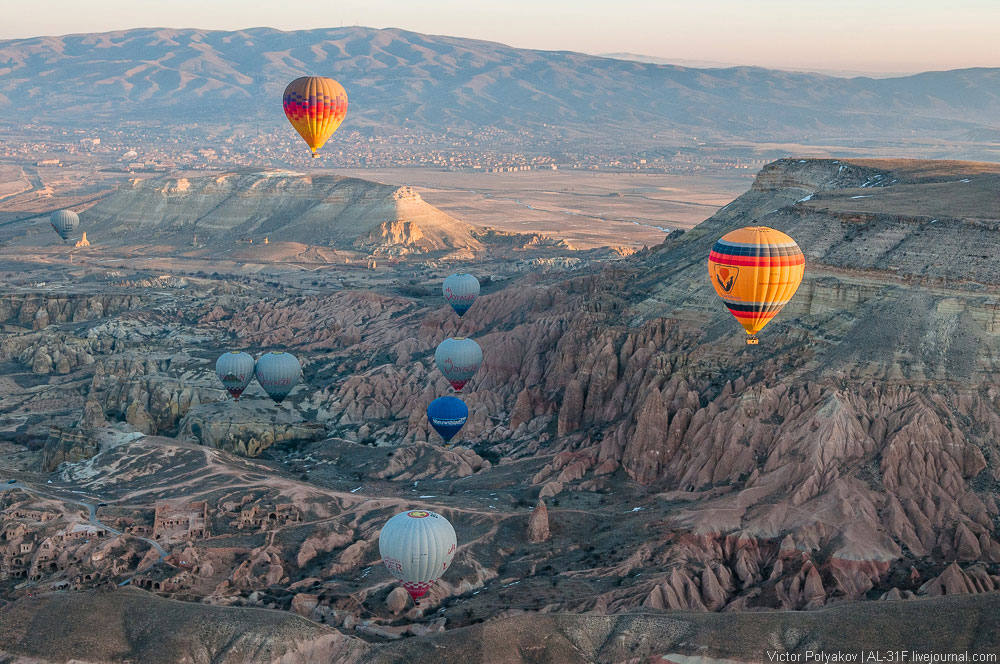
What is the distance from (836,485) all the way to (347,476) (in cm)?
3315

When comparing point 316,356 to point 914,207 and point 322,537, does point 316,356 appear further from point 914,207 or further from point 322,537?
point 914,207

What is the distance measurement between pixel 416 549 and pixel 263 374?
136ft

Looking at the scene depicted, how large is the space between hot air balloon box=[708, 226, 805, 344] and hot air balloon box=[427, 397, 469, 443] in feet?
73.5

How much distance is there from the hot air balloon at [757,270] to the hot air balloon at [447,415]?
22418 millimetres

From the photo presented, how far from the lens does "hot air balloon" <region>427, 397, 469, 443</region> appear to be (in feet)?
260

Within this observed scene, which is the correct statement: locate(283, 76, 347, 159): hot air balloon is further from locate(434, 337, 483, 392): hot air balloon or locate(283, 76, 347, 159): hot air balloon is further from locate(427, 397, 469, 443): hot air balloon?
locate(427, 397, 469, 443): hot air balloon

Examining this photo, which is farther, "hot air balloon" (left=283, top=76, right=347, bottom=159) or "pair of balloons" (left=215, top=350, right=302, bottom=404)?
"hot air balloon" (left=283, top=76, right=347, bottom=159)

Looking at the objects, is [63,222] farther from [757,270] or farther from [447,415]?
[757,270]

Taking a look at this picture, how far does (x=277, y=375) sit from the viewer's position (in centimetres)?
9075

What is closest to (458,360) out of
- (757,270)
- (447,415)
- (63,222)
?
(447,415)

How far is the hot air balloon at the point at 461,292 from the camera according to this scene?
105 metres

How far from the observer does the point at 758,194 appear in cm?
10075

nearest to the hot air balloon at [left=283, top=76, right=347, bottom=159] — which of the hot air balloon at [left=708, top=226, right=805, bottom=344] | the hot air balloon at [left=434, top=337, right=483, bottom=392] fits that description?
the hot air balloon at [left=434, top=337, right=483, bottom=392]

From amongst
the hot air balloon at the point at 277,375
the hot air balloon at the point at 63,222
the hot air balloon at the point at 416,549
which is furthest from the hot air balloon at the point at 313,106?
the hot air balloon at the point at 63,222
